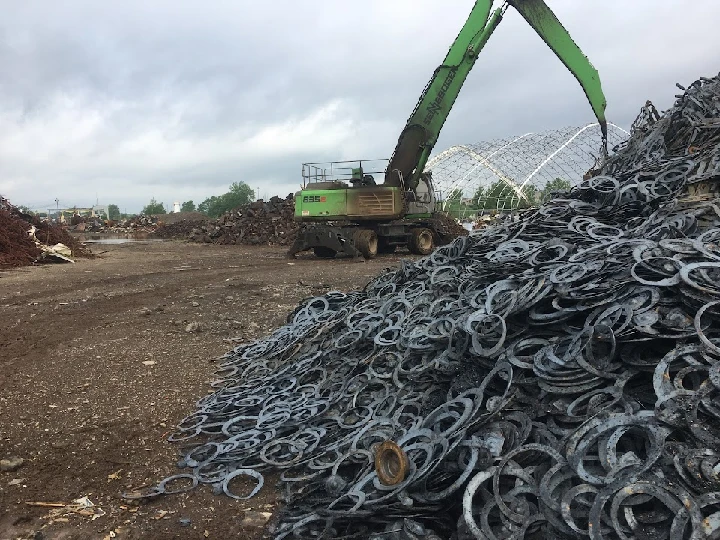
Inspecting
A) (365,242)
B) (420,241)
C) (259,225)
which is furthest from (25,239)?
(420,241)

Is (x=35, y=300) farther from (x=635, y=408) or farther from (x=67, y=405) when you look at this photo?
(x=635, y=408)

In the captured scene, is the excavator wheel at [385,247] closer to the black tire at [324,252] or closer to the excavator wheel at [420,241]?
the excavator wheel at [420,241]

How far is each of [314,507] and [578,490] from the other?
1.50 metres

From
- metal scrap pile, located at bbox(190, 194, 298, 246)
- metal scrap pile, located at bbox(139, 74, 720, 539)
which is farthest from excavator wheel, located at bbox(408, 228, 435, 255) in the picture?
metal scrap pile, located at bbox(139, 74, 720, 539)

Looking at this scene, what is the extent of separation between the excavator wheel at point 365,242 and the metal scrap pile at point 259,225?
8.67 m

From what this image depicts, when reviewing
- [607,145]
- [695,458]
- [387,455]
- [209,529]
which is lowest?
[209,529]

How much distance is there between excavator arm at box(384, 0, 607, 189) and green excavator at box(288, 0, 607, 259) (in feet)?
0.08

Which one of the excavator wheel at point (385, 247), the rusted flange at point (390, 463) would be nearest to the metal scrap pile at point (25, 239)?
the excavator wheel at point (385, 247)

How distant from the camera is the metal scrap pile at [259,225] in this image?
79.5 feet

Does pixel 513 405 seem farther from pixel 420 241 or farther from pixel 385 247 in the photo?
pixel 385 247

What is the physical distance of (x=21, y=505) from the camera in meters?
3.22

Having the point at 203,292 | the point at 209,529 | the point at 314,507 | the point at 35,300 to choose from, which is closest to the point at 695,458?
the point at 314,507

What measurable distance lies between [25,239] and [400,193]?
39.0ft

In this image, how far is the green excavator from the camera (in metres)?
14.3
